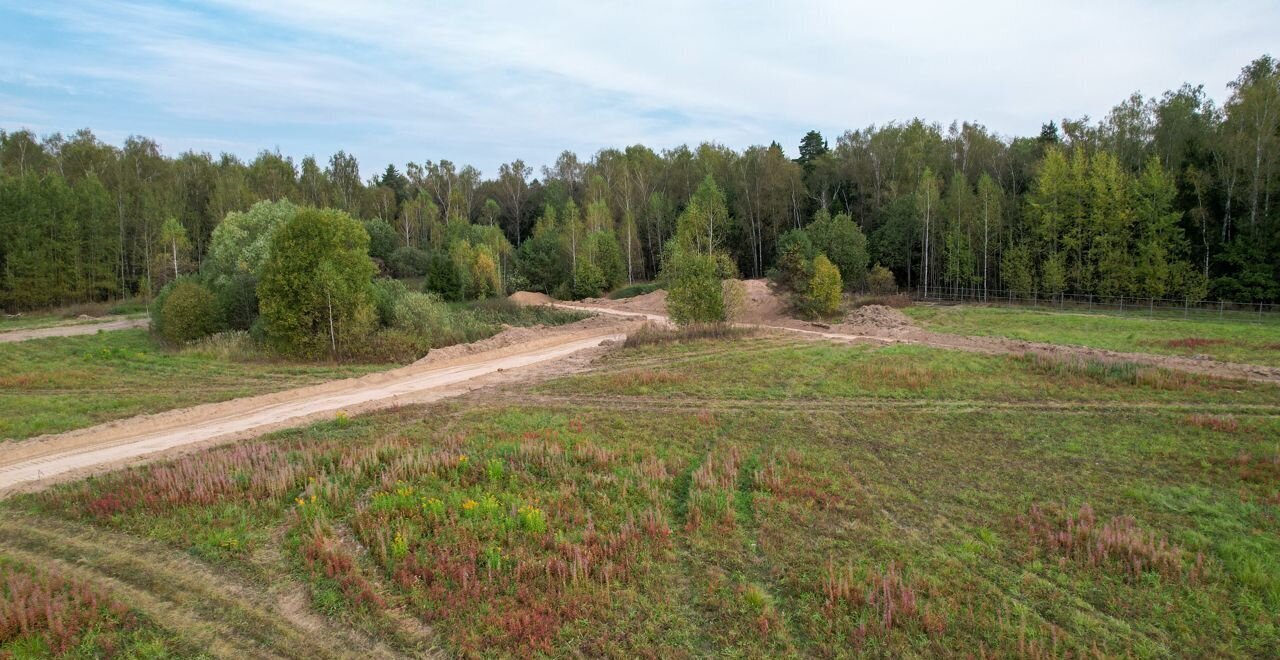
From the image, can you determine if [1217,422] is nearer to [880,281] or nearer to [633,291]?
[880,281]

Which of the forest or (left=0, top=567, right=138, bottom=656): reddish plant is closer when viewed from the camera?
(left=0, top=567, right=138, bottom=656): reddish plant

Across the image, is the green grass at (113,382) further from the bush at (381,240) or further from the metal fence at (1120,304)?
the metal fence at (1120,304)

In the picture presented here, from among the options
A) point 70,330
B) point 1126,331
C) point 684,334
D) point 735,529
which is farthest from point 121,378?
point 1126,331

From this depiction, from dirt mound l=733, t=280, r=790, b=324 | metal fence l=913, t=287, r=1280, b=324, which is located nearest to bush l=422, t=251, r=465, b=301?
dirt mound l=733, t=280, r=790, b=324

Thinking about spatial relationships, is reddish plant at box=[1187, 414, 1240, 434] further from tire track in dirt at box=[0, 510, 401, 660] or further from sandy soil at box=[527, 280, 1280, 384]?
A: tire track in dirt at box=[0, 510, 401, 660]

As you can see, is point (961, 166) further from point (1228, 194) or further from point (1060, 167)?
point (1228, 194)

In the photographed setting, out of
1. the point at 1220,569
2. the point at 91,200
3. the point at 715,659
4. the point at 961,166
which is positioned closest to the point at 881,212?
A: the point at 961,166

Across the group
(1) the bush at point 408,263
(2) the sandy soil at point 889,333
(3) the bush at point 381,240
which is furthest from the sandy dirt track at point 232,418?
(3) the bush at point 381,240
